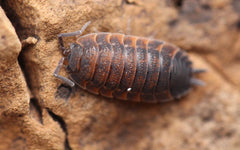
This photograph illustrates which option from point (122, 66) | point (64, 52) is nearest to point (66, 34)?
point (64, 52)

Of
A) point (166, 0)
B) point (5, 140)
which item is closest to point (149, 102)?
point (166, 0)

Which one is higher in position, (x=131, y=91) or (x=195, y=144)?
(x=131, y=91)

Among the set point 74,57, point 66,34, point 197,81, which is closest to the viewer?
point 66,34

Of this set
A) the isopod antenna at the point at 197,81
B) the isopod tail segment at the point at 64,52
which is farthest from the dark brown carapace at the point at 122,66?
the isopod antenna at the point at 197,81

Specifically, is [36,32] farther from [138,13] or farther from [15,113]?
[138,13]

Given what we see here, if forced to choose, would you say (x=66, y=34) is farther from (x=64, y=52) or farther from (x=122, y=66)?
(x=122, y=66)

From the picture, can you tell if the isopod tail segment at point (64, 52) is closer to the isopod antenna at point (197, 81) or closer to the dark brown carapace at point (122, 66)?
the dark brown carapace at point (122, 66)

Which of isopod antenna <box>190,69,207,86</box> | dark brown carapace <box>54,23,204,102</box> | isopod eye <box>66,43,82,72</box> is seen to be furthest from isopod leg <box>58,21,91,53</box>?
isopod antenna <box>190,69,207,86</box>

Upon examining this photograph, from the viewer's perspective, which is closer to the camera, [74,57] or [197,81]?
[74,57]
